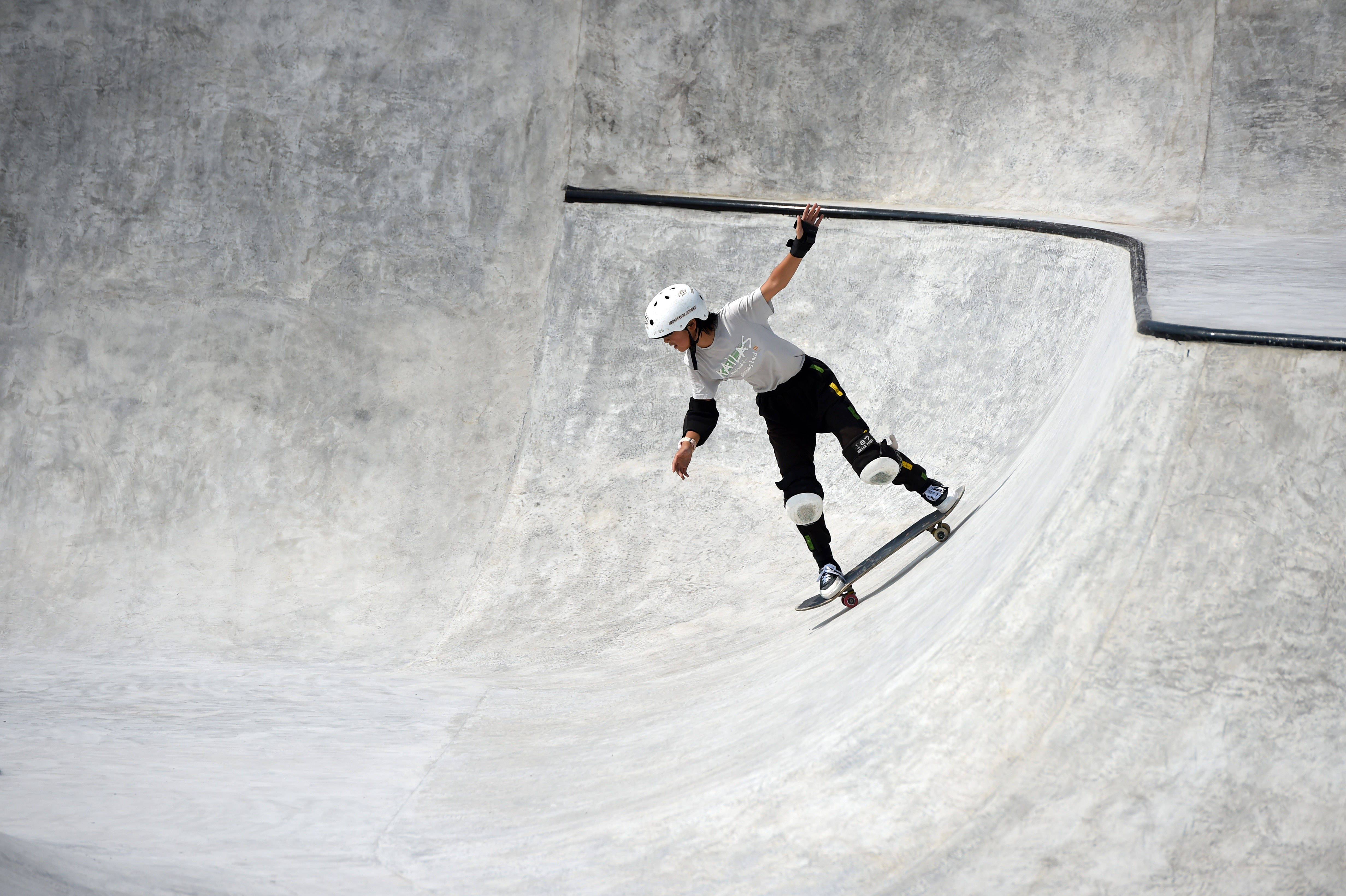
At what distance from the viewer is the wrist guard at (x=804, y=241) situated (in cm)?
444

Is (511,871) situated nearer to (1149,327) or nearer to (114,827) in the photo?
(114,827)

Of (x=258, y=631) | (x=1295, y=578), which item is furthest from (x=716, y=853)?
(x=258, y=631)

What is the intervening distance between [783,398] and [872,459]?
1.77ft

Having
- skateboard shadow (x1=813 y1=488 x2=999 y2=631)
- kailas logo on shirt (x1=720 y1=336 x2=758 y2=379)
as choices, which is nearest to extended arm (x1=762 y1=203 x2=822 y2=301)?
kailas logo on shirt (x1=720 y1=336 x2=758 y2=379)

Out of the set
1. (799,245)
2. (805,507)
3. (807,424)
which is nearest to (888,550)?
(805,507)

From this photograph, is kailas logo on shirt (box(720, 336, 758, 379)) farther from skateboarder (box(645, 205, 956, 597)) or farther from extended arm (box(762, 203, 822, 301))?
extended arm (box(762, 203, 822, 301))

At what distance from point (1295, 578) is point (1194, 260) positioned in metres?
3.56

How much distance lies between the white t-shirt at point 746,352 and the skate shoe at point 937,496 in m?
0.94

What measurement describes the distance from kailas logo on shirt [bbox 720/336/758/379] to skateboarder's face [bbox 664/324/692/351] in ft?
0.65

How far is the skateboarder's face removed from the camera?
4.66 metres

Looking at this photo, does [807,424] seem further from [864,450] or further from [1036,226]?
[1036,226]

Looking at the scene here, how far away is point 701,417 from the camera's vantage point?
4.88m

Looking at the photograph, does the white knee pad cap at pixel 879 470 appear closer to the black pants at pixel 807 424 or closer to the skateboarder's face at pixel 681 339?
the black pants at pixel 807 424

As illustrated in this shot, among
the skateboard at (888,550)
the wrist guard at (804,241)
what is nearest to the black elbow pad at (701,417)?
the wrist guard at (804,241)
